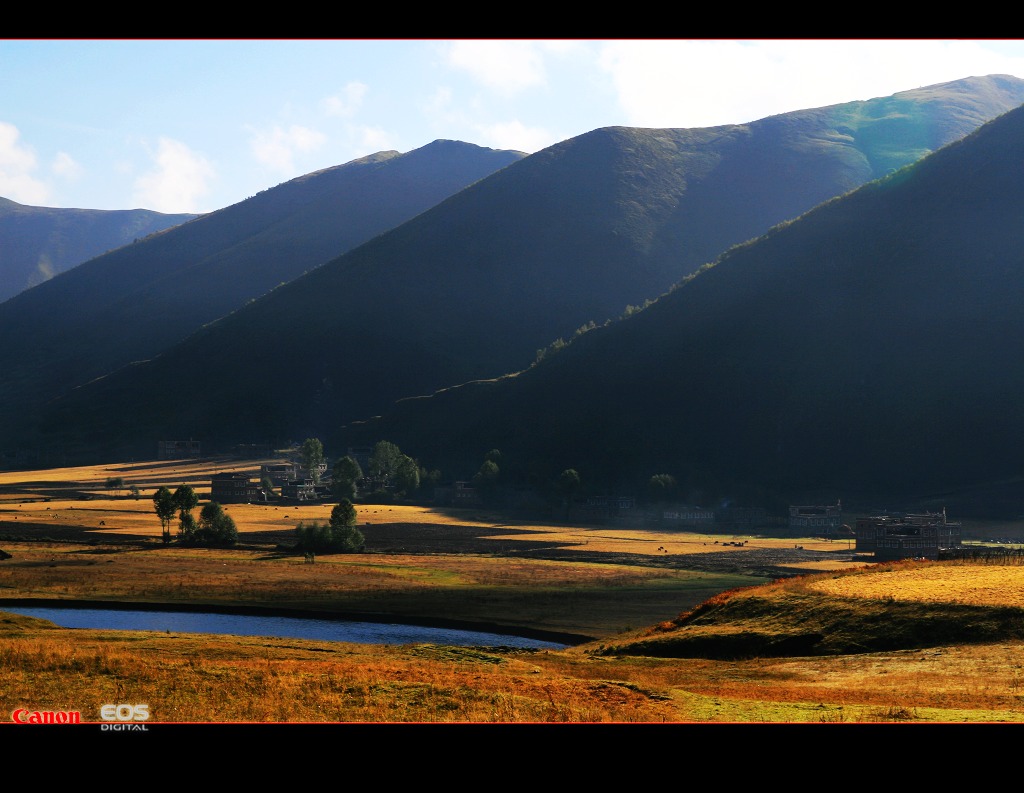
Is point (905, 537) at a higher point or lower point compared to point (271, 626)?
higher

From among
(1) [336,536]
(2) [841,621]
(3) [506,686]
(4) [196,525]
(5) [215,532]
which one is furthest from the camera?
(4) [196,525]

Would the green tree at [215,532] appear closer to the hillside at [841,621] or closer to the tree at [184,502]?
the tree at [184,502]

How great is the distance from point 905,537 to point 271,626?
94.3 meters

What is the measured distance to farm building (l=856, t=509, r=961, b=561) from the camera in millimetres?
146375

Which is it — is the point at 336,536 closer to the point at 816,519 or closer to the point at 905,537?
the point at 905,537

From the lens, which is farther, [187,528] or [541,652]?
[187,528]

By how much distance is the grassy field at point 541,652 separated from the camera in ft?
110

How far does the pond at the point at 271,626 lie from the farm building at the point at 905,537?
255 ft

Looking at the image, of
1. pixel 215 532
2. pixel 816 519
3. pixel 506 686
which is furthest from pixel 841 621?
pixel 816 519

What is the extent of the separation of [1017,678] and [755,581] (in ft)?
243

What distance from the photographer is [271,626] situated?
87125mm

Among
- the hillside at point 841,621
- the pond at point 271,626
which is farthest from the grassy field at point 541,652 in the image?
the pond at point 271,626
